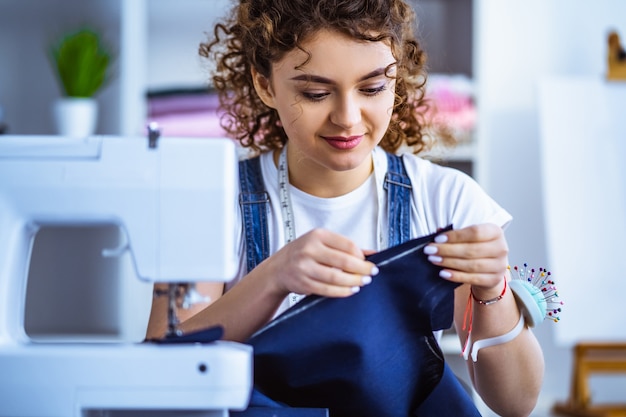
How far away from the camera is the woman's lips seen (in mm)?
1382

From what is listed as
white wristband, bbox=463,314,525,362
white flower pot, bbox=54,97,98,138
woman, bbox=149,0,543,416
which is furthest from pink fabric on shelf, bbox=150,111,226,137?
white wristband, bbox=463,314,525,362

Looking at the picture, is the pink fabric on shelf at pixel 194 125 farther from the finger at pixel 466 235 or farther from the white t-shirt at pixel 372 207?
the finger at pixel 466 235

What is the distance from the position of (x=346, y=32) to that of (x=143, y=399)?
0.65 metres

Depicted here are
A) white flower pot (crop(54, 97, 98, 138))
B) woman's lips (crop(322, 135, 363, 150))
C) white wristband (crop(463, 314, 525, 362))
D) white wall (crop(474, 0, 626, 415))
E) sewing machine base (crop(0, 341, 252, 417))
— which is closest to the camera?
sewing machine base (crop(0, 341, 252, 417))

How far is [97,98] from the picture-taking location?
3.36 m

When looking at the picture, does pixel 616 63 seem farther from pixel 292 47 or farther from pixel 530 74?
pixel 292 47

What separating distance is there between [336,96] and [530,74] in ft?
7.98

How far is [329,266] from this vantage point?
1114 mm

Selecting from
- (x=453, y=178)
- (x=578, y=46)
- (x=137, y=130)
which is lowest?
(x=453, y=178)

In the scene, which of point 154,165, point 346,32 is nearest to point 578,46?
point 346,32

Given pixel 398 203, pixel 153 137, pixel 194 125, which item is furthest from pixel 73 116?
pixel 153 137

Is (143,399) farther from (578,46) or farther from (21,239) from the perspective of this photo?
(578,46)

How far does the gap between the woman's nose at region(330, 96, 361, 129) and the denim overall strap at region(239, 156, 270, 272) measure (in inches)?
11.9

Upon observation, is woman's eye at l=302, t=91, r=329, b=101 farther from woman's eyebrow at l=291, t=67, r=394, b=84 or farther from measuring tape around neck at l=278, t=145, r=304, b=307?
measuring tape around neck at l=278, t=145, r=304, b=307
